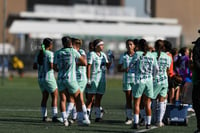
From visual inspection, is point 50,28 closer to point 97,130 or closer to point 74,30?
point 74,30

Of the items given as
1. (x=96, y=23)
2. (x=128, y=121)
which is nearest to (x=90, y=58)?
(x=128, y=121)

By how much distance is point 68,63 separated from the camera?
771 inches

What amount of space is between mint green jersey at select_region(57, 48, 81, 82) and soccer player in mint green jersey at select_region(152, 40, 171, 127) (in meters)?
2.06

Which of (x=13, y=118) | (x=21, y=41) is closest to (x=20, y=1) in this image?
(x=21, y=41)

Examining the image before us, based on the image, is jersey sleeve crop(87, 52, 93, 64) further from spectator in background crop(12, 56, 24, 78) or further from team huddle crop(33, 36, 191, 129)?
spectator in background crop(12, 56, 24, 78)

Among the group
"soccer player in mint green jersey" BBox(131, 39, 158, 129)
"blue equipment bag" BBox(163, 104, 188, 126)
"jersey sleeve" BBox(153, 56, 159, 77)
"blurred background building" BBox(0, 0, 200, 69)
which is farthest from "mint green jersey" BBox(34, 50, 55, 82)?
"blurred background building" BBox(0, 0, 200, 69)

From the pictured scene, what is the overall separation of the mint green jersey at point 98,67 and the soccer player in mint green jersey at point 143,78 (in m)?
2.12

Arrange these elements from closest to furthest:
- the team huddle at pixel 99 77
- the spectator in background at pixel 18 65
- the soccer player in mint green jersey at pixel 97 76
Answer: the team huddle at pixel 99 77 → the soccer player in mint green jersey at pixel 97 76 → the spectator in background at pixel 18 65

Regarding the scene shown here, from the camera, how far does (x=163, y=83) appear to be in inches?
805

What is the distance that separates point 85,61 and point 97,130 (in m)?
1.83

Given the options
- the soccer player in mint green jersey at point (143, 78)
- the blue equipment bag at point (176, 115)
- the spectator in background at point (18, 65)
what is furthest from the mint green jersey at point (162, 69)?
the spectator in background at point (18, 65)

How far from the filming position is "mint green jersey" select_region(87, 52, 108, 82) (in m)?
21.3

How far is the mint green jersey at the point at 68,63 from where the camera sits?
19562mm

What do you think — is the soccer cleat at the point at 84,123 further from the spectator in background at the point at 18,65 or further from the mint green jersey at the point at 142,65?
the spectator in background at the point at 18,65
